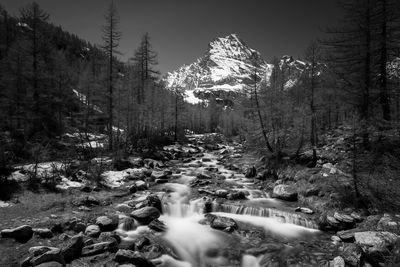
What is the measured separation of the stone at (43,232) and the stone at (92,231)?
117 centimetres

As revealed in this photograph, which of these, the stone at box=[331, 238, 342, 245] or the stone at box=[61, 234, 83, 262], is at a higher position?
the stone at box=[61, 234, 83, 262]

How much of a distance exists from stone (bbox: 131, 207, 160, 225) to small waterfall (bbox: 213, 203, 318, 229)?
3454 mm

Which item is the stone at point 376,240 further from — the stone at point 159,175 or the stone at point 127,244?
the stone at point 159,175

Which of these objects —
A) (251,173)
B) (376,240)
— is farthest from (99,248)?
(251,173)

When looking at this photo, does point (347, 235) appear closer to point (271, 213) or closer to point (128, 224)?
point (271, 213)

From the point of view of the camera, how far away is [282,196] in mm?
13758

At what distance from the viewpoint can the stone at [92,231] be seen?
8.40m

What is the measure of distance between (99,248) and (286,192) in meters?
10.8

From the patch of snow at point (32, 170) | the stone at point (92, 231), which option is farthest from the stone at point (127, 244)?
the patch of snow at point (32, 170)

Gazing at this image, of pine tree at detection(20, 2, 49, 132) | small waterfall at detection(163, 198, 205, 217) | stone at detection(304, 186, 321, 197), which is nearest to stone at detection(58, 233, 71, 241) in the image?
small waterfall at detection(163, 198, 205, 217)

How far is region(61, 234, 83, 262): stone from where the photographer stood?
22.4 feet

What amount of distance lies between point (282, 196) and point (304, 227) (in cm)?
342

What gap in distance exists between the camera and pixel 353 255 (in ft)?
23.3

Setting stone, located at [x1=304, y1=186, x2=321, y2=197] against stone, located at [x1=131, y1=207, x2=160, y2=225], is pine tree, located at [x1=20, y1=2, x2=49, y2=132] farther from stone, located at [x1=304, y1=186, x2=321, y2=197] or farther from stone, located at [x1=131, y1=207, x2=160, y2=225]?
stone, located at [x1=304, y1=186, x2=321, y2=197]
